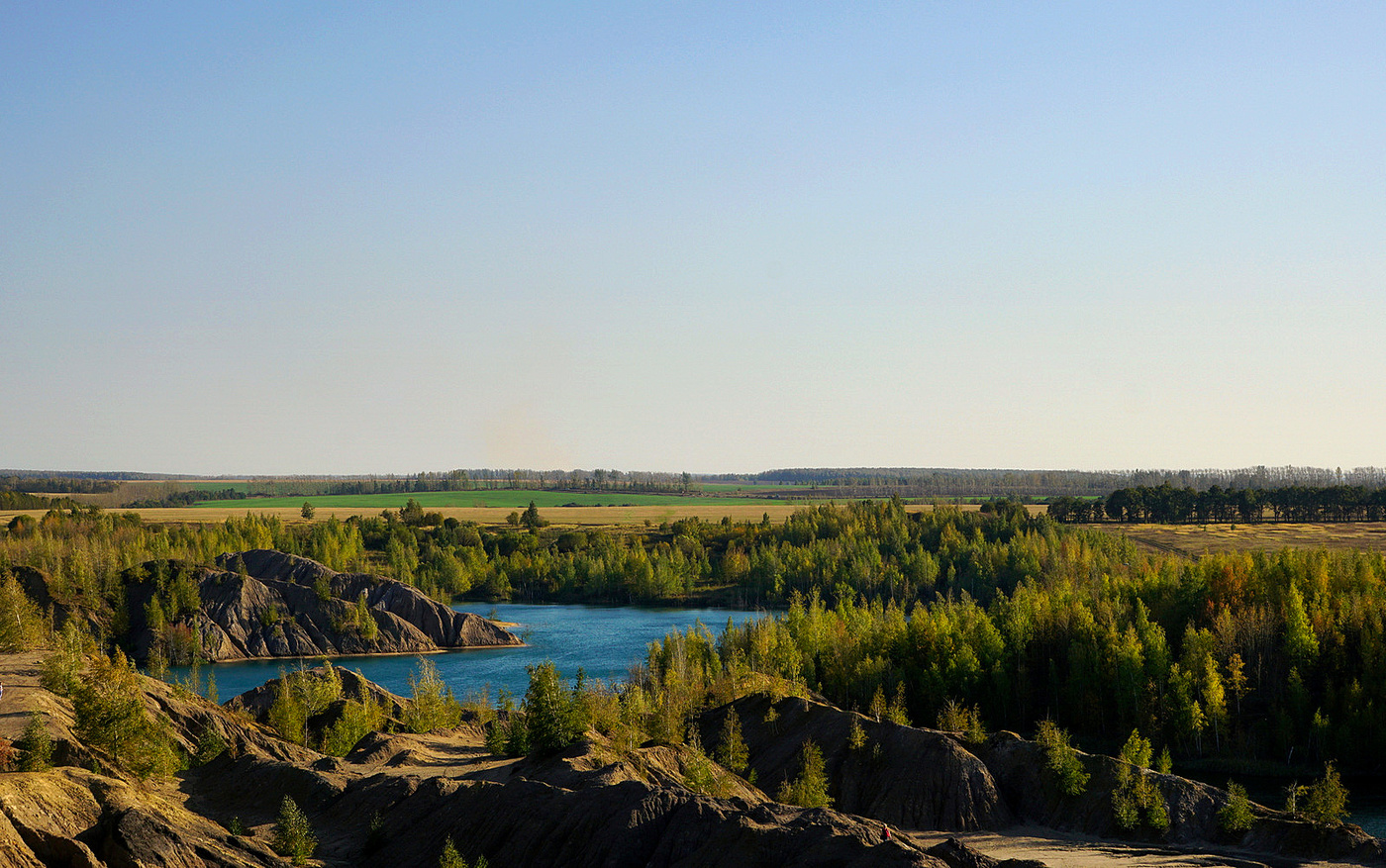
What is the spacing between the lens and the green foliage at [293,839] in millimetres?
48188

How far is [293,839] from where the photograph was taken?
49.1 meters

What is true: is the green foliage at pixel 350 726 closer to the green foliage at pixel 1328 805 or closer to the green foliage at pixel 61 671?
the green foliage at pixel 61 671

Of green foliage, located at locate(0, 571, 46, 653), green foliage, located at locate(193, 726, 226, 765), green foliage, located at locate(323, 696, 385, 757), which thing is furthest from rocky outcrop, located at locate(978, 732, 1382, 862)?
green foliage, located at locate(0, 571, 46, 653)

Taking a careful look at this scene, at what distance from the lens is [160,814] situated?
4662cm

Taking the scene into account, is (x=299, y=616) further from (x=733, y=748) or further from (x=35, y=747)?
(x=35, y=747)

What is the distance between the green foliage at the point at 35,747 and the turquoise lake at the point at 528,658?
187ft

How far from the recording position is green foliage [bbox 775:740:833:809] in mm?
65375

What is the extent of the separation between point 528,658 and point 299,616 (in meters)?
38.0

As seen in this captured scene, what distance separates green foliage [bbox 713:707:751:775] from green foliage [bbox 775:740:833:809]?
409cm

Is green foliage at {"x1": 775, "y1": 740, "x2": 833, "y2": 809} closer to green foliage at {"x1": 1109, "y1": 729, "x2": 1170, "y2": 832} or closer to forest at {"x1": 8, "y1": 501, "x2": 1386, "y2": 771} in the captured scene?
green foliage at {"x1": 1109, "y1": 729, "x2": 1170, "y2": 832}

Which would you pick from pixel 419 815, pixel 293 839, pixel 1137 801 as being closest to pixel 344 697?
pixel 419 815

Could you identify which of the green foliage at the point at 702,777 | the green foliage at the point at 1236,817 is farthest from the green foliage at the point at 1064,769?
the green foliage at the point at 702,777

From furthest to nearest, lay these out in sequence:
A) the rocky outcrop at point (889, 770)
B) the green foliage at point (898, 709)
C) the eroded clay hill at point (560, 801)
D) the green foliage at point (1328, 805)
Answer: the green foliage at point (898, 709) → the rocky outcrop at point (889, 770) → the green foliage at point (1328, 805) → the eroded clay hill at point (560, 801)

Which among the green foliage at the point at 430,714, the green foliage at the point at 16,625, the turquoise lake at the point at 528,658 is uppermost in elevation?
the green foliage at the point at 16,625
